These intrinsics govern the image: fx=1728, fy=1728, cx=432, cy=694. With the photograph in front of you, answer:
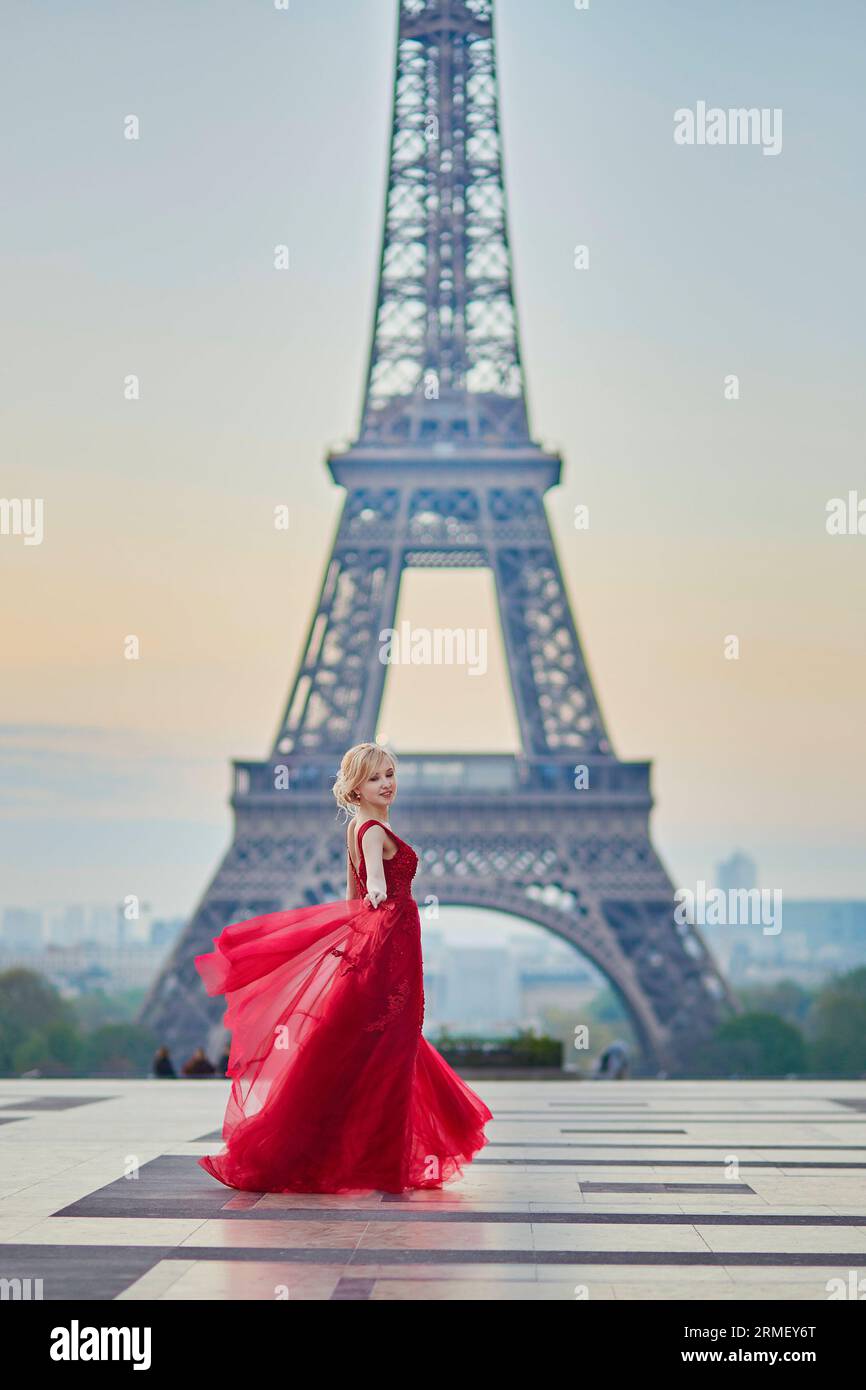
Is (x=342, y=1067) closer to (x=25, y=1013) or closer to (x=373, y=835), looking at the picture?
(x=373, y=835)

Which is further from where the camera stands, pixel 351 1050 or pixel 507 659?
pixel 507 659

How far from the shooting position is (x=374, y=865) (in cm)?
758

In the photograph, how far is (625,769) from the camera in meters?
38.2

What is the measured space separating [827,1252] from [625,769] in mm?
32136

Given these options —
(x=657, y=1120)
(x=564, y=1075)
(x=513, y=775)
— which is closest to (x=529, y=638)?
(x=513, y=775)

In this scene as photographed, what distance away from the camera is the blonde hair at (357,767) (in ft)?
24.9

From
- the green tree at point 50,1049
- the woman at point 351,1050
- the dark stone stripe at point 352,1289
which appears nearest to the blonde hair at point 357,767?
the woman at point 351,1050

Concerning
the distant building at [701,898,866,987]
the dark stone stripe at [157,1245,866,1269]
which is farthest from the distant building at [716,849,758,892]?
the dark stone stripe at [157,1245,866,1269]

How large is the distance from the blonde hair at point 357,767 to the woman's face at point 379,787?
16 mm

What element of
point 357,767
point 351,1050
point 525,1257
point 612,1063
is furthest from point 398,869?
point 612,1063

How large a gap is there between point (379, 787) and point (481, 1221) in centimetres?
190

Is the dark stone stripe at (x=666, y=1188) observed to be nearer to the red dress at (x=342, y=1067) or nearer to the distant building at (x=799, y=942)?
the red dress at (x=342, y=1067)
